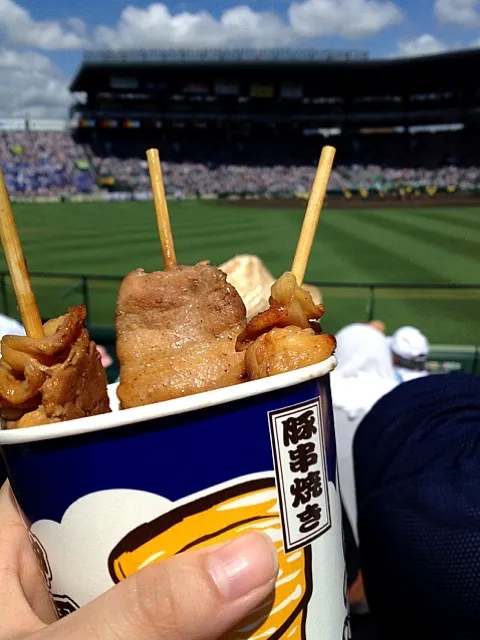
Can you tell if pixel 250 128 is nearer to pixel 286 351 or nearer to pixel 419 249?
pixel 419 249

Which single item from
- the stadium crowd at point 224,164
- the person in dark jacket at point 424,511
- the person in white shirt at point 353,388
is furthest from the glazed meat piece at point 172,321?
the stadium crowd at point 224,164

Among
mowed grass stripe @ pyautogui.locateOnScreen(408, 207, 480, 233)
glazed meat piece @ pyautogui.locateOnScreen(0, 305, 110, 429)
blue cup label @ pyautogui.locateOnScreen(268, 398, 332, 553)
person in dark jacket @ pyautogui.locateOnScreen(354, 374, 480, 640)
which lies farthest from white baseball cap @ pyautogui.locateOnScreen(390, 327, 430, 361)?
mowed grass stripe @ pyautogui.locateOnScreen(408, 207, 480, 233)

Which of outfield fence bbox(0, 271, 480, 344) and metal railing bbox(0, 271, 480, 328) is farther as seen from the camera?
outfield fence bbox(0, 271, 480, 344)

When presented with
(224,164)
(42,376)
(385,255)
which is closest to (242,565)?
(42,376)

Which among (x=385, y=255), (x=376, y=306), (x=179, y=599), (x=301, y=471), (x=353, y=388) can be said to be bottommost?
(x=376, y=306)

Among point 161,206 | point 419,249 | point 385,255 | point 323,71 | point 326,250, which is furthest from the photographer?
point 323,71

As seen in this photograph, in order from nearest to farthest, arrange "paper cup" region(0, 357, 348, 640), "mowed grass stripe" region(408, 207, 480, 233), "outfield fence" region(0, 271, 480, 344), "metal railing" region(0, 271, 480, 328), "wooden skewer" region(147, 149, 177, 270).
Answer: "paper cup" region(0, 357, 348, 640)
"wooden skewer" region(147, 149, 177, 270)
"metal railing" region(0, 271, 480, 328)
"outfield fence" region(0, 271, 480, 344)
"mowed grass stripe" region(408, 207, 480, 233)

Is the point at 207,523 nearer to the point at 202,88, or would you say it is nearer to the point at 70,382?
the point at 70,382

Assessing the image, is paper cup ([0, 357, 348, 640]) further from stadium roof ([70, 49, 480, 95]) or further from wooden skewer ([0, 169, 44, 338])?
stadium roof ([70, 49, 480, 95])
